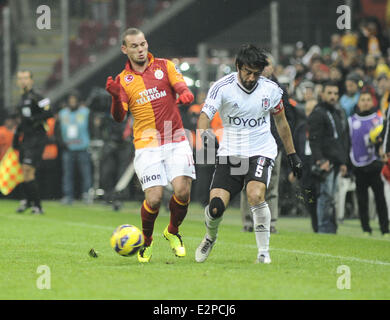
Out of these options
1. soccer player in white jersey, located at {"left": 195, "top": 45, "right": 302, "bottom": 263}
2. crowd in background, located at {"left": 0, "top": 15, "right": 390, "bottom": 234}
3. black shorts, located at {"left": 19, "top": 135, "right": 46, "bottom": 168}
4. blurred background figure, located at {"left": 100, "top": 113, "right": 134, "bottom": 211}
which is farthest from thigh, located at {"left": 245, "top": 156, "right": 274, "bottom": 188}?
blurred background figure, located at {"left": 100, "top": 113, "right": 134, "bottom": 211}

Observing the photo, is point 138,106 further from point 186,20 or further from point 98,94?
point 186,20

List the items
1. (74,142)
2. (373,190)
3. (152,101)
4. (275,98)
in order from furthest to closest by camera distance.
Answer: (74,142) → (373,190) → (152,101) → (275,98)

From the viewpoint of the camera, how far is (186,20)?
27109 mm

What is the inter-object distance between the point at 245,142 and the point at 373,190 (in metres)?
5.33

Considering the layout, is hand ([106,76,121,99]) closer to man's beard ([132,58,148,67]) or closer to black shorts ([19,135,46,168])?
man's beard ([132,58,148,67])

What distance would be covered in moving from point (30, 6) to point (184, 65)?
24.8ft

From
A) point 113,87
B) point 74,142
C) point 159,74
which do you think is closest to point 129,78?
point 159,74

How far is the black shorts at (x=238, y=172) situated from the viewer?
9.22m

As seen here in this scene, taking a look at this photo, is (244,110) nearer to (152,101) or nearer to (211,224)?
(152,101)

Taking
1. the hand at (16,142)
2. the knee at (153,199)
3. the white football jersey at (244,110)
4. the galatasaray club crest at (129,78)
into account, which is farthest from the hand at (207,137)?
the hand at (16,142)

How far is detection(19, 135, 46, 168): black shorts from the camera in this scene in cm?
1677

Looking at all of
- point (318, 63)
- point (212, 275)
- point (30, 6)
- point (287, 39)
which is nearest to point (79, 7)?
point (30, 6)

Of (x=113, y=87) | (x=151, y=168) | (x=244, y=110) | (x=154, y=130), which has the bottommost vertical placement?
(x=151, y=168)

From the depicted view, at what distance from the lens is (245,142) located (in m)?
9.33
